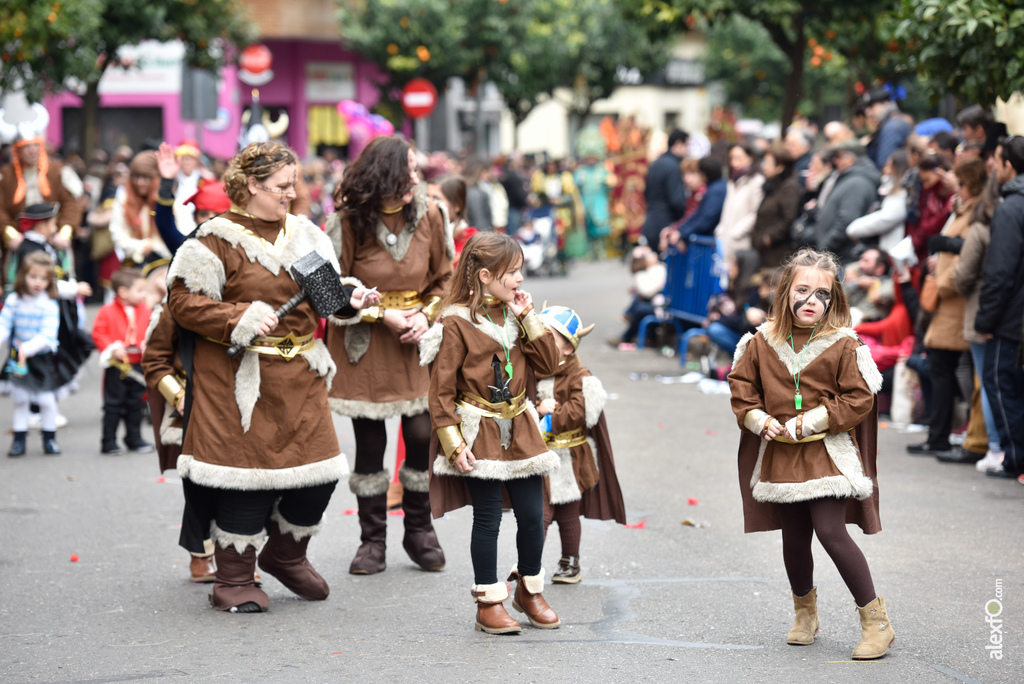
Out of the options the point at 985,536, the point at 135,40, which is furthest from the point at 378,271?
the point at 135,40

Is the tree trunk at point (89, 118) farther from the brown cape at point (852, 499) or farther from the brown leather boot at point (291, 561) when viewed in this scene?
the brown cape at point (852, 499)

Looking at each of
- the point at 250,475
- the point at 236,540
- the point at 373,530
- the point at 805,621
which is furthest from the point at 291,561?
the point at 805,621

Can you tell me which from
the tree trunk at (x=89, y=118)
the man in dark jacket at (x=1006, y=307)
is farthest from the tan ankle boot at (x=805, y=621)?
the tree trunk at (x=89, y=118)

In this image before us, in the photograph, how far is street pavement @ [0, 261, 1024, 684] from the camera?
184 inches

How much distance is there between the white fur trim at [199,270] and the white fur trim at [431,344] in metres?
0.88

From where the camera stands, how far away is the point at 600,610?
5.39 metres

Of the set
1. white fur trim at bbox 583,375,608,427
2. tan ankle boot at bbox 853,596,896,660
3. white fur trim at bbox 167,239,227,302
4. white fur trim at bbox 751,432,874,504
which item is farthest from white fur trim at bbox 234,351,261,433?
tan ankle boot at bbox 853,596,896,660

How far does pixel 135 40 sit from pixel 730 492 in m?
17.1

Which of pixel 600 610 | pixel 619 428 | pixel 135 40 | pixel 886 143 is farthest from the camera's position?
pixel 135 40

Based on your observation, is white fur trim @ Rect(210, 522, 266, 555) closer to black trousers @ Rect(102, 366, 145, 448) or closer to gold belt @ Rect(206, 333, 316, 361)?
gold belt @ Rect(206, 333, 316, 361)

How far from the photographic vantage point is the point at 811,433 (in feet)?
15.4

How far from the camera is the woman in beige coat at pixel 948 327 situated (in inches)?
320

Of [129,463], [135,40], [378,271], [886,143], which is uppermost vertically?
[135,40]

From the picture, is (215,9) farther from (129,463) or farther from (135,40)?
(129,463)
